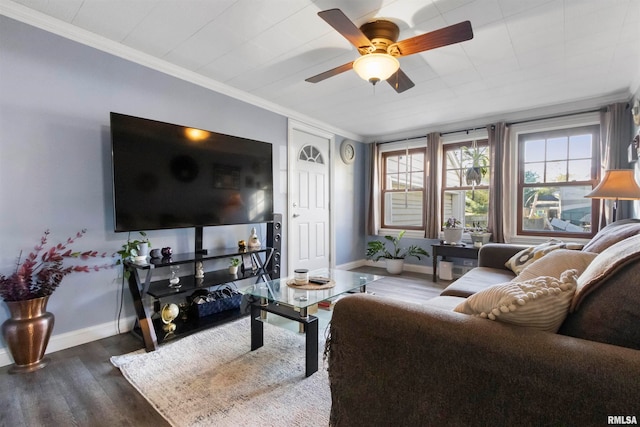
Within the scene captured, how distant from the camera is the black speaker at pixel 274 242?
3.31 metres

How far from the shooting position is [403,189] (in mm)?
5074

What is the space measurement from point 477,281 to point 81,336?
9.96 ft

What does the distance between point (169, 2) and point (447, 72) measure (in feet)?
7.61

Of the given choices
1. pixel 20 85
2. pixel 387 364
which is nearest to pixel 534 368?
pixel 387 364

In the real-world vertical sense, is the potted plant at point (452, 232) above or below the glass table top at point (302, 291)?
above

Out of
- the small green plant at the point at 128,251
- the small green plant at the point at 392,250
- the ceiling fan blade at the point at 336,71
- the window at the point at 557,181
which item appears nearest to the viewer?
the ceiling fan blade at the point at 336,71

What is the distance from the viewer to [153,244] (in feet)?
8.68

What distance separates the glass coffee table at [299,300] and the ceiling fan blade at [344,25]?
5.36ft

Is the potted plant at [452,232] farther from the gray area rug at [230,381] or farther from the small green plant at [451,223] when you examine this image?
the gray area rug at [230,381]

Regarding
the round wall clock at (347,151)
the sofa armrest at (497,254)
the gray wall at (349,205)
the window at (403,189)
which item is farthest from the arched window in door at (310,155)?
the sofa armrest at (497,254)

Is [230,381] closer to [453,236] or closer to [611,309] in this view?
[611,309]

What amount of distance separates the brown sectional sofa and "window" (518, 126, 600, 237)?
3.56 metres

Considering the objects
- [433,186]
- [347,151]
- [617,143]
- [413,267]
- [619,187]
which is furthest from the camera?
[347,151]

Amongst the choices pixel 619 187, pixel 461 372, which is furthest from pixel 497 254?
pixel 461 372
